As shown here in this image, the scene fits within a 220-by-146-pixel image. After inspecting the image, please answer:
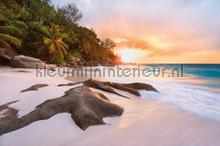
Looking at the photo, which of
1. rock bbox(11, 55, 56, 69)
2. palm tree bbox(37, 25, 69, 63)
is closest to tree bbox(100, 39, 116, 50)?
palm tree bbox(37, 25, 69, 63)

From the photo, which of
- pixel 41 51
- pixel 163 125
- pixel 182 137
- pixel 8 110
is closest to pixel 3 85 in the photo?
pixel 8 110

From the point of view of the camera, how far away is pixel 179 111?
18.3ft

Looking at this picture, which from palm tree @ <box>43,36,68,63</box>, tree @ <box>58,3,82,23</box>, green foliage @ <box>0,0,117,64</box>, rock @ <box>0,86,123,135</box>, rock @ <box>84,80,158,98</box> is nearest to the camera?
rock @ <box>0,86,123,135</box>

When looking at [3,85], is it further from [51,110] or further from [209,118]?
[209,118]

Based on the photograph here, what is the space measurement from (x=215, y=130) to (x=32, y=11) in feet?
94.8

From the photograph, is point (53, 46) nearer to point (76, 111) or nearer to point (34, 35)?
point (34, 35)

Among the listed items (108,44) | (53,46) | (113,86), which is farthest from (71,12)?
(113,86)

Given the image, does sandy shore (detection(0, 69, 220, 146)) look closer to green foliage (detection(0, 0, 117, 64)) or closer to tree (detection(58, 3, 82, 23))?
green foliage (detection(0, 0, 117, 64))

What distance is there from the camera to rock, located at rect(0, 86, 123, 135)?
3928 mm

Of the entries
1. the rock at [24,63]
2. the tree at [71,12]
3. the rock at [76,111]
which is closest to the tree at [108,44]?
the tree at [71,12]

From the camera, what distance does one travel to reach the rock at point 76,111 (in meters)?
3.93

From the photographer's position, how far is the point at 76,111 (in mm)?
4238

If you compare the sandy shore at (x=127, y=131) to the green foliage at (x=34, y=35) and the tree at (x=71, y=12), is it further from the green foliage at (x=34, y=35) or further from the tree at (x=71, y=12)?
the tree at (x=71, y=12)

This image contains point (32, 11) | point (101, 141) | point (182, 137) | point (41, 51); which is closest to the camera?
point (101, 141)
